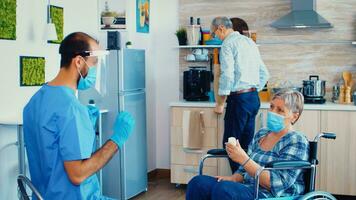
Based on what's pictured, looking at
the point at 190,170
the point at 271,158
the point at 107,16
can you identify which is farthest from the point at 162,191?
the point at 271,158

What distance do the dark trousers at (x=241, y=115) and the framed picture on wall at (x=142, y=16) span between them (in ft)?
4.61

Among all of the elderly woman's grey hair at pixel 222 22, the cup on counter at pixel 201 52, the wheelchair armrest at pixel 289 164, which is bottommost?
the wheelchair armrest at pixel 289 164

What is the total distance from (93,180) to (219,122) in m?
2.73

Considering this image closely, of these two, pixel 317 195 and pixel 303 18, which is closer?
pixel 317 195

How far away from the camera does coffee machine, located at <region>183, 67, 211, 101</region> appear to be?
513 centimetres

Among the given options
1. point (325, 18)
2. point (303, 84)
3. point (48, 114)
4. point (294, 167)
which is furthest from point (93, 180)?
point (325, 18)

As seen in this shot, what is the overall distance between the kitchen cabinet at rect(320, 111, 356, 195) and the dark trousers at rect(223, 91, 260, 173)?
68 cm

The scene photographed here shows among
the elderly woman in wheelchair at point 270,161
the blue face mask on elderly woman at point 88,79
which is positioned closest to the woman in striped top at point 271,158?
the elderly woman in wheelchair at point 270,161

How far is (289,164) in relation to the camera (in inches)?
105

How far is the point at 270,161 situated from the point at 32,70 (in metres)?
2.08

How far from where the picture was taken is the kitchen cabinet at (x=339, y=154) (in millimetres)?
4523

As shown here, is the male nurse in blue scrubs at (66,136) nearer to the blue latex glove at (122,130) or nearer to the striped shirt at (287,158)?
the blue latex glove at (122,130)

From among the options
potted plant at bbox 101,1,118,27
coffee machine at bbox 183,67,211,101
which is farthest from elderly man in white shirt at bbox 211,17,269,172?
potted plant at bbox 101,1,118,27

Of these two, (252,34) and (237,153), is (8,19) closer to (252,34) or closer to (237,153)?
(237,153)
